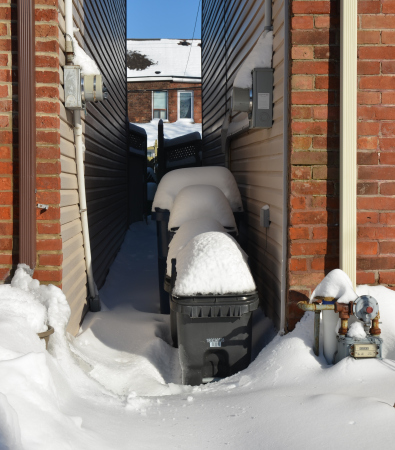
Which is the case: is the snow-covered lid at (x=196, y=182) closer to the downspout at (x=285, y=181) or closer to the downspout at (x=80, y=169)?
the downspout at (x=80, y=169)

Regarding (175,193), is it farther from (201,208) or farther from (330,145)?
(330,145)

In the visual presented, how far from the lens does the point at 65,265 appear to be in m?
4.82

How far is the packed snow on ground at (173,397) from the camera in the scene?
2.57 metres

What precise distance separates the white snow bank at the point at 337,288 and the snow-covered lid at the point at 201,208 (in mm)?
1858

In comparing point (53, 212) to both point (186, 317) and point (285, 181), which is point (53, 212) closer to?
point (186, 317)

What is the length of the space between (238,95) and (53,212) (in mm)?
2021

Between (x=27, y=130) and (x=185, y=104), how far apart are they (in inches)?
995

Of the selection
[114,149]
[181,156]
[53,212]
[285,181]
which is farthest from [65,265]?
[181,156]

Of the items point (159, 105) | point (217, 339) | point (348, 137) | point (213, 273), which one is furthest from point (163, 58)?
point (217, 339)

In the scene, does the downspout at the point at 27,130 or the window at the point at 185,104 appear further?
the window at the point at 185,104

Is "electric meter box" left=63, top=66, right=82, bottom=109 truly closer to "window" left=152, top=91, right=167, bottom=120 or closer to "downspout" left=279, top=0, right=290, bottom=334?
"downspout" left=279, top=0, right=290, bottom=334

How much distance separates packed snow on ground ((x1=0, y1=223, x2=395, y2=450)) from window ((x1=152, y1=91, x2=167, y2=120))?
2493 centimetres

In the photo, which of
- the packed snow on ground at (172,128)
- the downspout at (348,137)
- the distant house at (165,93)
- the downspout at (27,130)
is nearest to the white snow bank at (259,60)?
the downspout at (348,137)

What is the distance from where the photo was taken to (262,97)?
5.15 m
